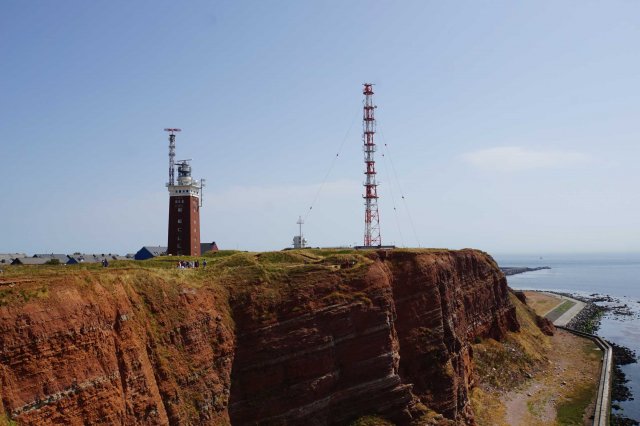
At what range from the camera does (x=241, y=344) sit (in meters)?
39.7

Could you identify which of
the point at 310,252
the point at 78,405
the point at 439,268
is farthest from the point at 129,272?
the point at 439,268

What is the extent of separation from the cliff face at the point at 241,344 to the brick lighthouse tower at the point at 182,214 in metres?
24.8

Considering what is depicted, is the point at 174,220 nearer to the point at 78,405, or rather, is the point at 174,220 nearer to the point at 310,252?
the point at 310,252

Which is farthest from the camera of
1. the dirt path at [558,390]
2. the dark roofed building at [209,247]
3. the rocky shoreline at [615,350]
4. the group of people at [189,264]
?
the dark roofed building at [209,247]

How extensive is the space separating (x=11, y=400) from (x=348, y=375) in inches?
1052

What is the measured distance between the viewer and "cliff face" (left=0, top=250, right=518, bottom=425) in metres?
26.3

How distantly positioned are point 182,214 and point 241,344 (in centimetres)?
4034

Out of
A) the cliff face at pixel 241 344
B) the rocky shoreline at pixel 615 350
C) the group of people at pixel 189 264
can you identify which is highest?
the group of people at pixel 189 264

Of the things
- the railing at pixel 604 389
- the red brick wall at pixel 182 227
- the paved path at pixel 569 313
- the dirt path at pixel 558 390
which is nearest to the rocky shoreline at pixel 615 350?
the railing at pixel 604 389

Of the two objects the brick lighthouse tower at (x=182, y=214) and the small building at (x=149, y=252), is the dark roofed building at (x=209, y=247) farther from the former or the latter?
A: the brick lighthouse tower at (x=182, y=214)

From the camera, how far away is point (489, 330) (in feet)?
261

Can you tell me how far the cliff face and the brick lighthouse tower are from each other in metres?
24.8

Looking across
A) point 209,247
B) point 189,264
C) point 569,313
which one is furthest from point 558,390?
point 569,313

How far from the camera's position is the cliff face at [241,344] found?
86.2 feet
